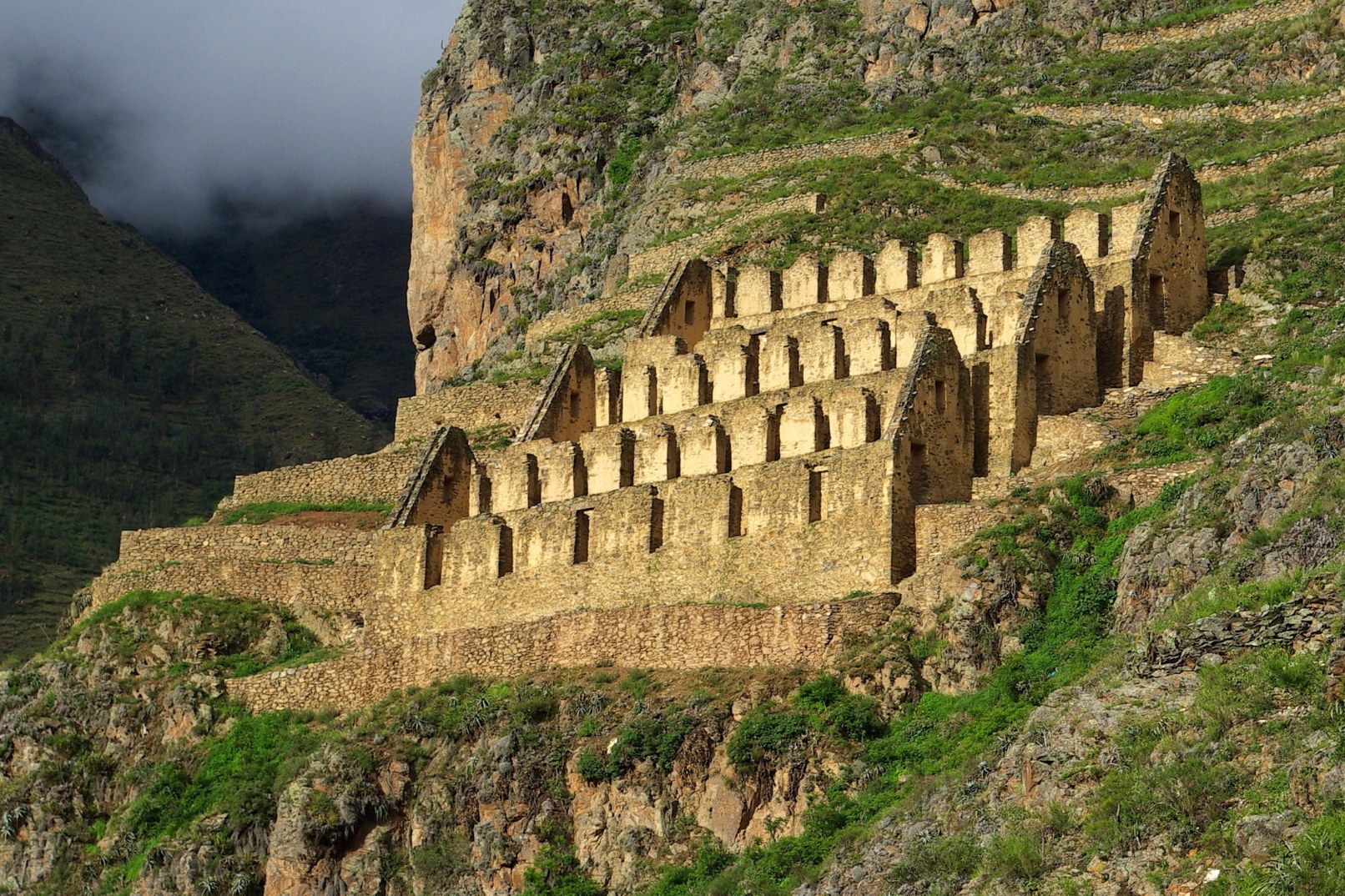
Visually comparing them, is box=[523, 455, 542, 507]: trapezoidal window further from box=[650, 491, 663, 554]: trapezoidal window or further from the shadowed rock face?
the shadowed rock face

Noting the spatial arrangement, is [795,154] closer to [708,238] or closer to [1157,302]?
[708,238]

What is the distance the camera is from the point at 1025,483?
164ft

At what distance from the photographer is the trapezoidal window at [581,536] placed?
55125mm

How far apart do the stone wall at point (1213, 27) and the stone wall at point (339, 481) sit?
27245 millimetres

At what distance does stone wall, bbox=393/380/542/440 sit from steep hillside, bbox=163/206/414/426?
6587 centimetres

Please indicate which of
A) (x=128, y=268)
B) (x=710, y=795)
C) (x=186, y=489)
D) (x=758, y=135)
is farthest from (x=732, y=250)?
(x=128, y=268)

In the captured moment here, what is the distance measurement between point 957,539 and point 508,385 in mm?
22492

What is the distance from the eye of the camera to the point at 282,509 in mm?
67250

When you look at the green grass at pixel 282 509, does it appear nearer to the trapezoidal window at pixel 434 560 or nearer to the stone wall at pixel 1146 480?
the trapezoidal window at pixel 434 560

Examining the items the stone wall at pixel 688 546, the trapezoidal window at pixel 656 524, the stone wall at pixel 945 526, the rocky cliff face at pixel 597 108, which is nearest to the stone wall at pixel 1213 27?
the rocky cliff face at pixel 597 108

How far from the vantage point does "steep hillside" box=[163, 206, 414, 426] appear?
142 metres

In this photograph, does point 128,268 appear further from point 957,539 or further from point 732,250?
point 957,539

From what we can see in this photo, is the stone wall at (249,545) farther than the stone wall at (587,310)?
No

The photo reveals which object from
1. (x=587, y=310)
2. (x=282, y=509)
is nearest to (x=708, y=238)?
(x=587, y=310)
